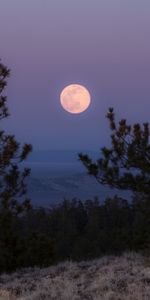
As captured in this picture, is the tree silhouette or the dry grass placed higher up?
the tree silhouette

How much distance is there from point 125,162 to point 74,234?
2481 cm

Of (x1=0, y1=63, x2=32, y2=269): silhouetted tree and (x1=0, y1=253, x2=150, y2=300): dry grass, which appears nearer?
(x1=0, y1=253, x2=150, y2=300): dry grass

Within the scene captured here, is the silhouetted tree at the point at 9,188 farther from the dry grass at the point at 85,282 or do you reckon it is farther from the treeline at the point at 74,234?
the dry grass at the point at 85,282

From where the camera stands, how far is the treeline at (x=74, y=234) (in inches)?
677

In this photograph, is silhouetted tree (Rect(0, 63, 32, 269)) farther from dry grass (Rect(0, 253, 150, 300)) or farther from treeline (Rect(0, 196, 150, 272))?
dry grass (Rect(0, 253, 150, 300))

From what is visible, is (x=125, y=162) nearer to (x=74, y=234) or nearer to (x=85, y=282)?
(x=85, y=282)

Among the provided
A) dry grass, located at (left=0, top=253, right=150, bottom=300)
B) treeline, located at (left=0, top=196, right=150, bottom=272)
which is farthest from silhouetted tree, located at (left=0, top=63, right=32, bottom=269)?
dry grass, located at (left=0, top=253, right=150, bottom=300)

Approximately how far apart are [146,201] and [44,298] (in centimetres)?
711

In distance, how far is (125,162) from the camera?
16.5m

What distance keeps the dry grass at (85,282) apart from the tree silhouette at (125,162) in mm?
2323

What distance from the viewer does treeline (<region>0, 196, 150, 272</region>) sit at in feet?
56.4

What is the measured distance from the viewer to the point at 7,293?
10.6m

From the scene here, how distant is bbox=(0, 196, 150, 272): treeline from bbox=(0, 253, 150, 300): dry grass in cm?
184

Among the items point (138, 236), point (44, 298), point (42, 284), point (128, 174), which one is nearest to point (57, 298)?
point (44, 298)
